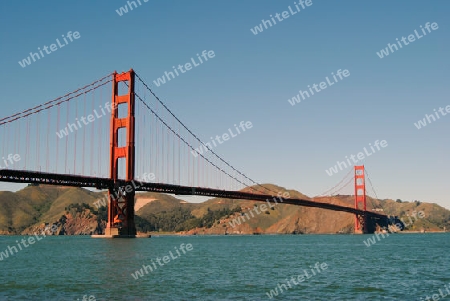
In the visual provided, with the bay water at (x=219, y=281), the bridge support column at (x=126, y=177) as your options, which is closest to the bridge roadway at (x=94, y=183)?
the bridge support column at (x=126, y=177)

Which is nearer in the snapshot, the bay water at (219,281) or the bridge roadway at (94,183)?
the bay water at (219,281)

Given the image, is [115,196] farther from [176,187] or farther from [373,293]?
[373,293]

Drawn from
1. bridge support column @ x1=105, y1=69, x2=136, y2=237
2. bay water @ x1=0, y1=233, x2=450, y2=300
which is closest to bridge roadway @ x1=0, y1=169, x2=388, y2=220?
bridge support column @ x1=105, y1=69, x2=136, y2=237

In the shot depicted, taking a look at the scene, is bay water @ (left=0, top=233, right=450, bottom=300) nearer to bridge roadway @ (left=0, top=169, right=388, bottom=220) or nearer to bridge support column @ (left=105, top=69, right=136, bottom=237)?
bridge roadway @ (left=0, top=169, right=388, bottom=220)

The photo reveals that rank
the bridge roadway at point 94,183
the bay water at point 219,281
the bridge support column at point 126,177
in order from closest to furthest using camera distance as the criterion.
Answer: the bay water at point 219,281, the bridge roadway at point 94,183, the bridge support column at point 126,177

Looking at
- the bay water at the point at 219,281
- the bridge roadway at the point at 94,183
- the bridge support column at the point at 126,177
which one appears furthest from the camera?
the bridge support column at the point at 126,177

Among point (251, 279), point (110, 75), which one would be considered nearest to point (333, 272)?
point (251, 279)

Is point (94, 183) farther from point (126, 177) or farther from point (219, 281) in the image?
point (219, 281)

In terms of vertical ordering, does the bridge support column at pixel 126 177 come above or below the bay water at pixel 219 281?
above

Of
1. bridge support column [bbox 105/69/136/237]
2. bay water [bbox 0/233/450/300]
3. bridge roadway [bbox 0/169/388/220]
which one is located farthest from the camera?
bridge support column [bbox 105/69/136/237]

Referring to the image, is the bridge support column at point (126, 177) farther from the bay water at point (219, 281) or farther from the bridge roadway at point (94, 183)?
the bay water at point (219, 281)

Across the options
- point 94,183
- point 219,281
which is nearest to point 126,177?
point 94,183

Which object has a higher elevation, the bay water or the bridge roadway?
the bridge roadway
